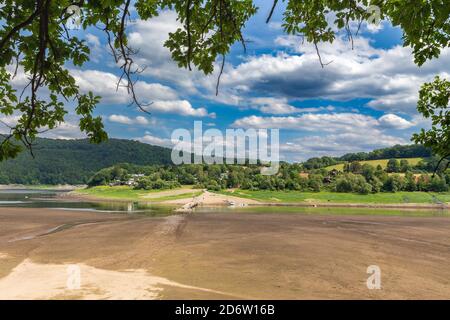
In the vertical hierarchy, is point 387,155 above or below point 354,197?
above

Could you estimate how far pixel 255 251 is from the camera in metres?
22.4

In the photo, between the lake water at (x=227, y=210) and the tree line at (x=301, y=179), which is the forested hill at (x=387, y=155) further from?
the lake water at (x=227, y=210)

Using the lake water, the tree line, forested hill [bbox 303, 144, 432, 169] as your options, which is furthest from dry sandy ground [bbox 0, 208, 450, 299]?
forested hill [bbox 303, 144, 432, 169]

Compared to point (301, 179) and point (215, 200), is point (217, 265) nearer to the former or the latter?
point (215, 200)

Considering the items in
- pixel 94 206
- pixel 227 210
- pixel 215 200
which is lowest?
pixel 215 200

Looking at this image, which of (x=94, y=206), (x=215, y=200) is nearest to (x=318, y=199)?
(x=215, y=200)

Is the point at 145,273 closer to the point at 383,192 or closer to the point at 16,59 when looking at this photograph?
the point at 16,59

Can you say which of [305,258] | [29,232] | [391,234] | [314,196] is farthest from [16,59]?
[314,196]

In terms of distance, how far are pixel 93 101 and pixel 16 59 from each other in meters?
1.30

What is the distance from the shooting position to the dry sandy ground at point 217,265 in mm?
14156

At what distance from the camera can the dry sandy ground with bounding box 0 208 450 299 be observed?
14156 mm

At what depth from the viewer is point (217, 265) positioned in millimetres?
18516

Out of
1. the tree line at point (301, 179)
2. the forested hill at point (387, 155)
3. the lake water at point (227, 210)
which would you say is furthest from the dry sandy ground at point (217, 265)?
the forested hill at point (387, 155)

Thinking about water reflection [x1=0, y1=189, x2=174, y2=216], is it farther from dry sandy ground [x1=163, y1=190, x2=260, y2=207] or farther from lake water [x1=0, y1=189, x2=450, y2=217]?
dry sandy ground [x1=163, y1=190, x2=260, y2=207]
